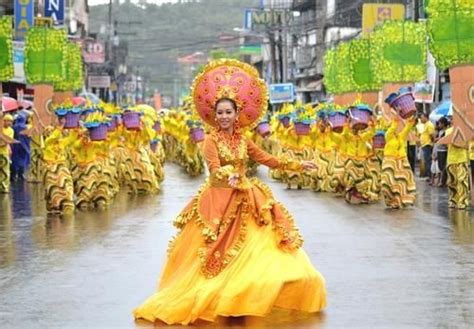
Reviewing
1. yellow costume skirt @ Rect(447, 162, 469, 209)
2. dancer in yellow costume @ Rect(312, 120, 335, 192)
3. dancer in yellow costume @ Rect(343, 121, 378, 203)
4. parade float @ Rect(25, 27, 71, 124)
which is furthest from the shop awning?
yellow costume skirt @ Rect(447, 162, 469, 209)

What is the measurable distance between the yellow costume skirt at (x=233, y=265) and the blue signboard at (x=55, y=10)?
30.5 m

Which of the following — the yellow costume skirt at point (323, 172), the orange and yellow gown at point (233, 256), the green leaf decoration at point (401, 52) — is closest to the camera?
the orange and yellow gown at point (233, 256)

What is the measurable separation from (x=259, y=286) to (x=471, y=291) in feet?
7.96

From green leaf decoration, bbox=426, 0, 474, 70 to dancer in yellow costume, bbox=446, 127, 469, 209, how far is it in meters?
1.40

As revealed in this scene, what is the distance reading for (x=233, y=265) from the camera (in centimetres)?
936

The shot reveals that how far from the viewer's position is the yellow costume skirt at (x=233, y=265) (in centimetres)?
915

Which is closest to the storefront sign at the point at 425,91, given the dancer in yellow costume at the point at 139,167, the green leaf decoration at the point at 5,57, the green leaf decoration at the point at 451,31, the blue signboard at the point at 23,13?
the blue signboard at the point at 23,13

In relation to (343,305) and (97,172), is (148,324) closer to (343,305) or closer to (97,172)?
(343,305)

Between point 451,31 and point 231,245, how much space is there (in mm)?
11271

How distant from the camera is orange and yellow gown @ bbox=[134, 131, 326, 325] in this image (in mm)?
9148

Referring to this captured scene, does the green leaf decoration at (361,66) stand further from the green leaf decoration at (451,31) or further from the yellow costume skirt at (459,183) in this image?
the yellow costume skirt at (459,183)

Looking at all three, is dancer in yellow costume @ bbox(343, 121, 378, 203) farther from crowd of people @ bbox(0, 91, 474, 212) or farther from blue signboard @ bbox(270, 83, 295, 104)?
blue signboard @ bbox(270, 83, 295, 104)

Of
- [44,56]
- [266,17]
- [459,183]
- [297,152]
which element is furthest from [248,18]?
[459,183]

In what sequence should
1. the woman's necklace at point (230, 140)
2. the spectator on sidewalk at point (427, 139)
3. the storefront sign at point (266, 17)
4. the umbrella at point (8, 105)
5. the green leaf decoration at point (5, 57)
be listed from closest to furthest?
the woman's necklace at point (230, 140)
the green leaf decoration at point (5, 57)
the umbrella at point (8, 105)
the spectator on sidewalk at point (427, 139)
the storefront sign at point (266, 17)
